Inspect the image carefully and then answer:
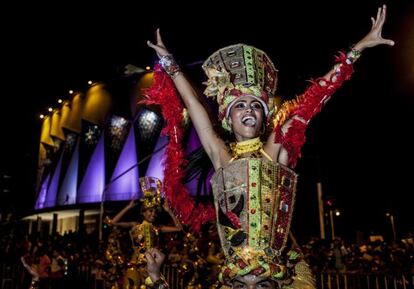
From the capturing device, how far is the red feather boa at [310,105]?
318 cm

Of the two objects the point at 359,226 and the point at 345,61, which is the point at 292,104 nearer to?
the point at 345,61

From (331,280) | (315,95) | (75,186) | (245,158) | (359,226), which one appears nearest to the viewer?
(245,158)

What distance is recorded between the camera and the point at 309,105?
10.6 ft

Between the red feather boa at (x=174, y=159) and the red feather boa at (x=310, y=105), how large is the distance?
86 cm

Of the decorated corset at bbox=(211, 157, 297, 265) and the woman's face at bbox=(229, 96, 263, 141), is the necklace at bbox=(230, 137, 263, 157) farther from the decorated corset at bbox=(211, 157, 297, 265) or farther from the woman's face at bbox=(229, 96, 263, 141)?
the decorated corset at bbox=(211, 157, 297, 265)

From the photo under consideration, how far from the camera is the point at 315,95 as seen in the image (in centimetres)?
323

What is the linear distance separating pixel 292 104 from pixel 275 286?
4.80ft

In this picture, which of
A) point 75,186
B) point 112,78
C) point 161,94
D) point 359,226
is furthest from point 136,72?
point 161,94

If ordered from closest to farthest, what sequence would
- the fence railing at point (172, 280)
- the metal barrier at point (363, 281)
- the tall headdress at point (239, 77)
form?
the tall headdress at point (239, 77) → the metal barrier at point (363, 281) → the fence railing at point (172, 280)

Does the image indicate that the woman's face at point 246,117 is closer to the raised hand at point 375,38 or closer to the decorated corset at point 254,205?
the decorated corset at point 254,205

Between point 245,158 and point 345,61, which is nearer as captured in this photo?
point 245,158

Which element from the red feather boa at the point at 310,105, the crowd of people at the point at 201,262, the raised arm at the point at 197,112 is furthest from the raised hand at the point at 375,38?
the crowd of people at the point at 201,262

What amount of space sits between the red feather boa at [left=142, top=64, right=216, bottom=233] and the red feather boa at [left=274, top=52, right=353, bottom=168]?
2.82ft

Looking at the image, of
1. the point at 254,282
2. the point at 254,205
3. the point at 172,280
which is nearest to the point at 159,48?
the point at 254,205
